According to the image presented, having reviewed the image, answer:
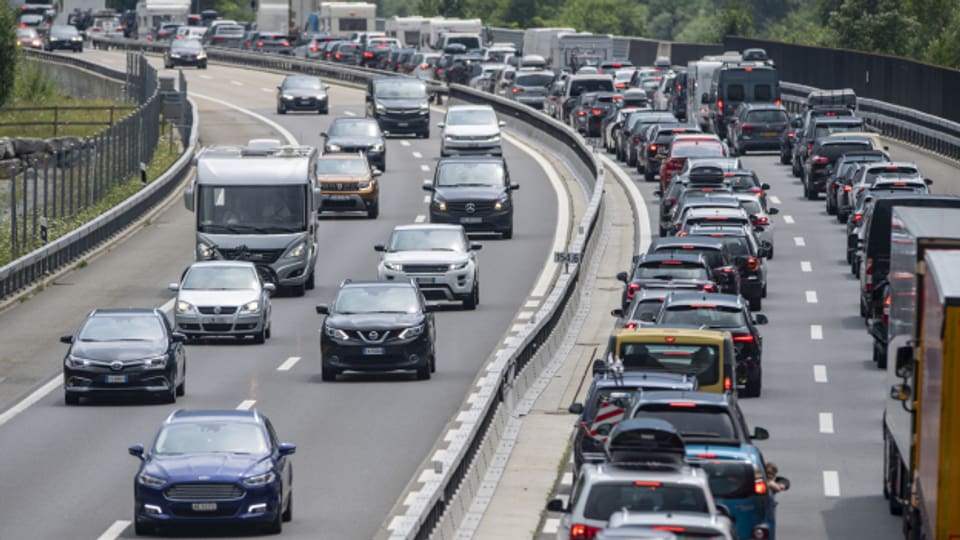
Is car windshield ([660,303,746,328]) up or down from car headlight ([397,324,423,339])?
up

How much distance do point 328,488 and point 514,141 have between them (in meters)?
54.4

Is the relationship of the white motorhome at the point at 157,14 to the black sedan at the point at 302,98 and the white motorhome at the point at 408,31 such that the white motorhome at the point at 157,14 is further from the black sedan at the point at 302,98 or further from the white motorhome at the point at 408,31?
the black sedan at the point at 302,98

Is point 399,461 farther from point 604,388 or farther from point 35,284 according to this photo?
point 35,284

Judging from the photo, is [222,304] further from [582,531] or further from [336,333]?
[582,531]

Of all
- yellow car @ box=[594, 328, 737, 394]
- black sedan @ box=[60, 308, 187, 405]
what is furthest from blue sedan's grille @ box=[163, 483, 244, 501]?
black sedan @ box=[60, 308, 187, 405]

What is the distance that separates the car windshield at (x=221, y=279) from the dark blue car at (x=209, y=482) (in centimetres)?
1548

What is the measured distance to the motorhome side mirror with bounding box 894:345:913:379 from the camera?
71.4 ft

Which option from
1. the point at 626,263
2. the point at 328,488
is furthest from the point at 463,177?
the point at 328,488

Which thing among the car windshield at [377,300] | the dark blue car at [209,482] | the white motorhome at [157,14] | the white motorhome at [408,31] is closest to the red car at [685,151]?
the car windshield at [377,300]

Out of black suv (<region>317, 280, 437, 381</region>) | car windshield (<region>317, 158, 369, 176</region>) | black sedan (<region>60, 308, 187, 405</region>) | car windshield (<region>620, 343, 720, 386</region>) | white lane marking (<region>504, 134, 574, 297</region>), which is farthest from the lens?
car windshield (<region>317, 158, 369, 176</region>)

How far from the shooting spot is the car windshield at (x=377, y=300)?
35.0 metres

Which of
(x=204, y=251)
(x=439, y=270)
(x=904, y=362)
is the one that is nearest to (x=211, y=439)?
(x=904, y=362)

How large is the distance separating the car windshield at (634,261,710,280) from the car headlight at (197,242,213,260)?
1106 centimetres

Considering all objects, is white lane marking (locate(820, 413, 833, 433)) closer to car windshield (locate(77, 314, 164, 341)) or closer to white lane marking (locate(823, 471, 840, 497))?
white lane marking (locate(823, 471, 840, 497))
